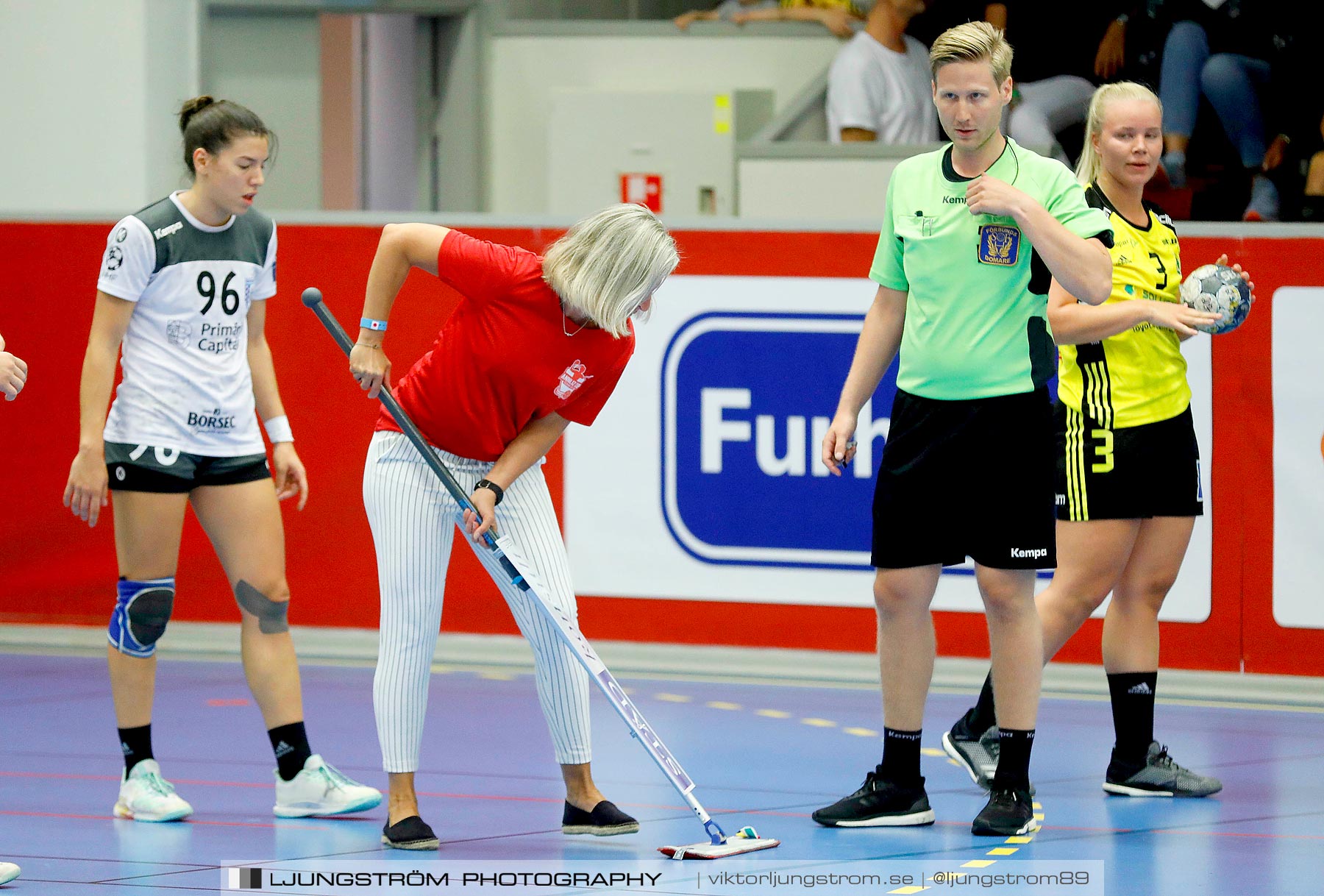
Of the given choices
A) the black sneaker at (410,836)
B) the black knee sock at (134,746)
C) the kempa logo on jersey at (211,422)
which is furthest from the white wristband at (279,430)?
the black sneaker at (410,836)

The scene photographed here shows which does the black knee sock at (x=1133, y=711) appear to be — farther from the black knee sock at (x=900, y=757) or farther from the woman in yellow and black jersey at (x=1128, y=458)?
the black knee sock at (x=900, y=757)

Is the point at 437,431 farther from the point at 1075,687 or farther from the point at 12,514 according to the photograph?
the point at 12,514

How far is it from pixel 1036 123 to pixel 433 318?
395 centimetres

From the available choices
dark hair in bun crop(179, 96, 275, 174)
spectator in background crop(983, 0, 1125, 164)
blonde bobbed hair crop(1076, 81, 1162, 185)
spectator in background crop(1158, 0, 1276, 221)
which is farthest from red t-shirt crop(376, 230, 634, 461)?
spectator in background crop(983, 0, 1125, 164)

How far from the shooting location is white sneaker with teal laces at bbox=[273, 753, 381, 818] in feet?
16.1

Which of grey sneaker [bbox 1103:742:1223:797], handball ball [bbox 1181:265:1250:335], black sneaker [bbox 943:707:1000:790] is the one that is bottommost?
grey sneaker [bbox 1103:742:1223:797]

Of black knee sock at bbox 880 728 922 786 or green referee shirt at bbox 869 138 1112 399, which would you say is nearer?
green referee shirt at bbox 869 138 1112 399

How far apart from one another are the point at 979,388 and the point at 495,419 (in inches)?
46.0

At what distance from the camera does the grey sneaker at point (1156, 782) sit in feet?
16.9

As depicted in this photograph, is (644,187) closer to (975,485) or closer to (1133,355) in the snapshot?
(1133,355)

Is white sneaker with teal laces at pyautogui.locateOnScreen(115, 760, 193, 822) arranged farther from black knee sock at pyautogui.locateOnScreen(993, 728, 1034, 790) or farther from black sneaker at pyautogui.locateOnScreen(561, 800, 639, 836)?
black knee sock at pyautogui.locateOnScreen(993, 728, 1034, 790)

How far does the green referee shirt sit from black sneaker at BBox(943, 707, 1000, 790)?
1.17 m

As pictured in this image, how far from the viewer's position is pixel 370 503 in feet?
14.7

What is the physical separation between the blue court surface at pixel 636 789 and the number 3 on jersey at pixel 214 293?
135cm
